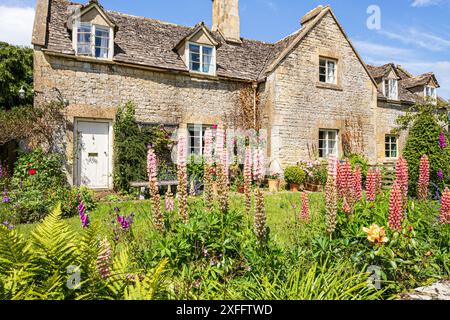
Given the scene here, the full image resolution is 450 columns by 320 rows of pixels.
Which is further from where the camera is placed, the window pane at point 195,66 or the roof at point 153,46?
the window pane at point 195,66

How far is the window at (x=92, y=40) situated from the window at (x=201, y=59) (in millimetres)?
3321

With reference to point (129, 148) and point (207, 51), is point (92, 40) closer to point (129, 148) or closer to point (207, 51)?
point (129, 148)

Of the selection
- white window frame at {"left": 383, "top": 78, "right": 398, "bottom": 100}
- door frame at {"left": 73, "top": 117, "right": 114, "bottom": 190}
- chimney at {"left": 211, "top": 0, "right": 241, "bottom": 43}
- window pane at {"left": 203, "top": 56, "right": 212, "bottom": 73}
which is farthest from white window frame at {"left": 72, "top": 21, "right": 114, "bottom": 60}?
white window frame at {"left": 383, "top": 78, "right": 398, "bottom": 100}

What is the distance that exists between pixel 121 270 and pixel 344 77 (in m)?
15.2

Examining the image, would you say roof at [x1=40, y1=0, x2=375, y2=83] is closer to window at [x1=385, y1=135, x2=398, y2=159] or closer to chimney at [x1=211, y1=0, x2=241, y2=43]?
chimney at [x1=211, y1=0, x2=241, y2=43]

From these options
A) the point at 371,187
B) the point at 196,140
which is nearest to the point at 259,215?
the point at 371,187

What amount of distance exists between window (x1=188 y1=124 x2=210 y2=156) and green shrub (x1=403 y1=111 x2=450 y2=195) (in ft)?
24.5

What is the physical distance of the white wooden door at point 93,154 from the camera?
1103 centimetres

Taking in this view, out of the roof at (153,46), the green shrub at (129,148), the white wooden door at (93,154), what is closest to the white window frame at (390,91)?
the roof at (153,46)

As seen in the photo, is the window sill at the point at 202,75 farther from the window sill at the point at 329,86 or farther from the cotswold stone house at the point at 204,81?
the window sill at the point at 329,86

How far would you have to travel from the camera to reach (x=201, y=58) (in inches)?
515

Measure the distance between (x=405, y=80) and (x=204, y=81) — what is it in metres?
15.1

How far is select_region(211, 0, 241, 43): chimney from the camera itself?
1519 centimetres
